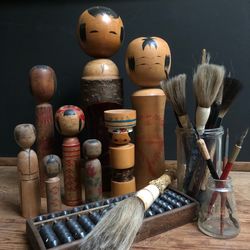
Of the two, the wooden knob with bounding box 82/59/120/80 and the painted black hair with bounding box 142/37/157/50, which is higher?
the painted black hair with bounding box 142/37/157/50

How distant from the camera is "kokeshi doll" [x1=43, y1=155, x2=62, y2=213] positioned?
47cm

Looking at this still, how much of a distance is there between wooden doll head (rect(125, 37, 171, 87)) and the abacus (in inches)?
8.7

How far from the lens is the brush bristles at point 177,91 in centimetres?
49

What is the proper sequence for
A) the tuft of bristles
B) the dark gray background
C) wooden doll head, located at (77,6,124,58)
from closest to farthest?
the tuft of bristles, wooden doll head, located at (77,6,124,58), the dark gray background

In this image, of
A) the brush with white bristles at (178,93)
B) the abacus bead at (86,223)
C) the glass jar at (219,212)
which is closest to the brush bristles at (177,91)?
the brush with white bristles at (178,93)

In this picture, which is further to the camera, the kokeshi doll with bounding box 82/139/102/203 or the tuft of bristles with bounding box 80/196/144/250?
the kokeshi doll with bounding box 82/139/102/203

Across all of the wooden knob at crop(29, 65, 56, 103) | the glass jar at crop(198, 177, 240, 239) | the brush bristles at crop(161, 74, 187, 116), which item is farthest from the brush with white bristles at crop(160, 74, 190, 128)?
the wooden knob at crop(29, 65, 56, 103)

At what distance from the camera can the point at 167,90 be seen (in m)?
0.50

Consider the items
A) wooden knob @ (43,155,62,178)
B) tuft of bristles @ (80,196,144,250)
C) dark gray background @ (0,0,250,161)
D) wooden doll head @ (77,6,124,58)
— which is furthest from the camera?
dark gray background @ (0,0,250,161)

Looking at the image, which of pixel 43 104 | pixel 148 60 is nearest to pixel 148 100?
pixel 148 60

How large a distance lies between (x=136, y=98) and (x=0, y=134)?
426 mm

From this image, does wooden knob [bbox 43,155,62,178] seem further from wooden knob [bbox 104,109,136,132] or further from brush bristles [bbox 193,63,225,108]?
brush bristles [bbox 193,63,225,108]

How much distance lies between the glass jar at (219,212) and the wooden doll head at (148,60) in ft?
0.73

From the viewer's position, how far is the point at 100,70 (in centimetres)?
59
